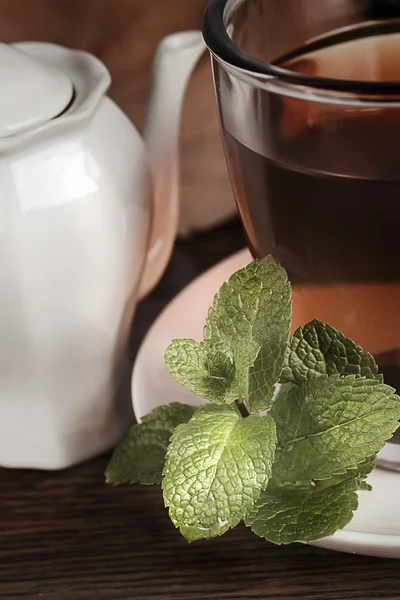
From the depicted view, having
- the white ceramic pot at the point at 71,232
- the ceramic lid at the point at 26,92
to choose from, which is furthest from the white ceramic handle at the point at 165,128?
the ceramic lid at the point at 26,92

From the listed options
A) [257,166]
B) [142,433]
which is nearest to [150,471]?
[142,433]

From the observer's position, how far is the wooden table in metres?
0.61

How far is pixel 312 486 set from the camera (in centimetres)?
62

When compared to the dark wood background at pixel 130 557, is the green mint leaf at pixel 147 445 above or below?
above

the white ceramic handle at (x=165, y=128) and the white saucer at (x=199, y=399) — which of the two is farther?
the white ceramic handle at (x=165, y=128)

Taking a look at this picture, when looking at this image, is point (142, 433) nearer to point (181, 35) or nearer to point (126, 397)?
point (126, 397)

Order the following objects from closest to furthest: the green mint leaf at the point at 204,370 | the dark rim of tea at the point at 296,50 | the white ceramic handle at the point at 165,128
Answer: the dark rim of tea at the point at 296,50
the green mint leaf at the point at 204,370
the white ceramic handle at the point at 165,128

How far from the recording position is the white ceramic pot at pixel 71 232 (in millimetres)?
637

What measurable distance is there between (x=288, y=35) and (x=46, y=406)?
Answer: 36 centimetres

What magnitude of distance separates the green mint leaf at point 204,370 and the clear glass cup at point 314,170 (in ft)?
0.28

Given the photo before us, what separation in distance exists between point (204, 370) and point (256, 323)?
5 cm

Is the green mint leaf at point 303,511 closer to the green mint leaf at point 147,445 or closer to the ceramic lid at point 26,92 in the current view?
the green mint leaf at point 147,445

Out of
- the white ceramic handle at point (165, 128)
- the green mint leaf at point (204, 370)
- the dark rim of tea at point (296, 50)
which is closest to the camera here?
the dark rim of tea at point (296, 50)

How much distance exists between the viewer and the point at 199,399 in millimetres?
747
